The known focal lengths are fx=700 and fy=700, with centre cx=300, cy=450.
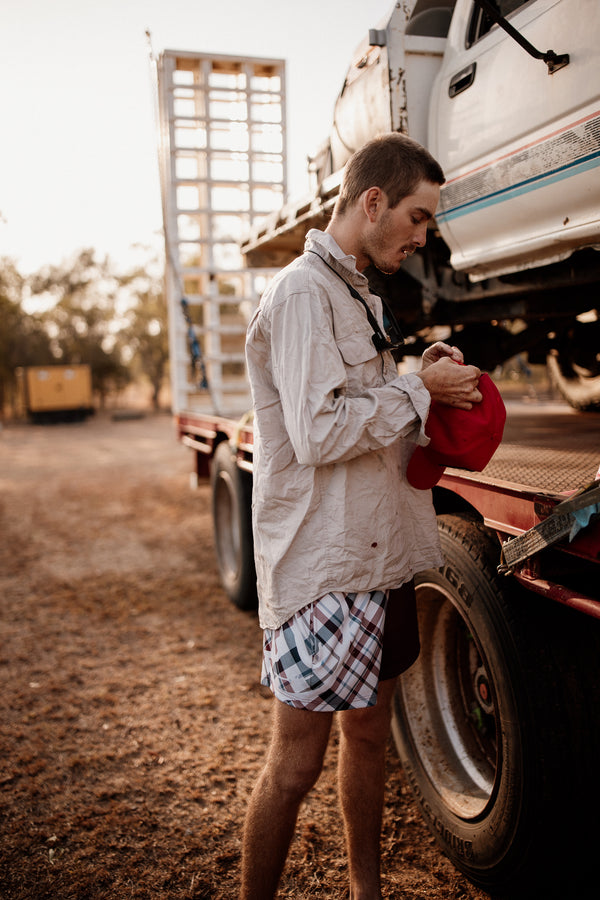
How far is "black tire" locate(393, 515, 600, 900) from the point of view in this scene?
1.98m

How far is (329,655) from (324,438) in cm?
55

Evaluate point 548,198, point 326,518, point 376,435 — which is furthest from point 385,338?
point 548,198

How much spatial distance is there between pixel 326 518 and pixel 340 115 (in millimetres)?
2820

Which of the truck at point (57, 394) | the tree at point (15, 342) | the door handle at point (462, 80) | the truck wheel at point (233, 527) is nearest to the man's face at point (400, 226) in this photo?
the door handle at point (462, 80)

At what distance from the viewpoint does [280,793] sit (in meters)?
1.77

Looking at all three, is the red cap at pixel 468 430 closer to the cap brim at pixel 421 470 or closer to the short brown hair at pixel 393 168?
the cap brim at pixel 421 470

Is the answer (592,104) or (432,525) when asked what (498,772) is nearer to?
(432,525)

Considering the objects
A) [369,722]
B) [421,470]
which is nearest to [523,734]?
[369,722]

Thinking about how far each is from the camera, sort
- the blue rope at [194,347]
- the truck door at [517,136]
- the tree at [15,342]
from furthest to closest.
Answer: the tree at [15,342] → the blue rope at [194,347] → the truck door at [517,136]

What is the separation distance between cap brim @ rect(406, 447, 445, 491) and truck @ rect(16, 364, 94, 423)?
28.3m

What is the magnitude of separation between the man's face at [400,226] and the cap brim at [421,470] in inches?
20.1

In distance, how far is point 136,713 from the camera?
357 cm

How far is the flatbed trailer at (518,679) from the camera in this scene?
188cm

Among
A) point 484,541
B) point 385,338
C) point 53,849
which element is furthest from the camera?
point 53,849
